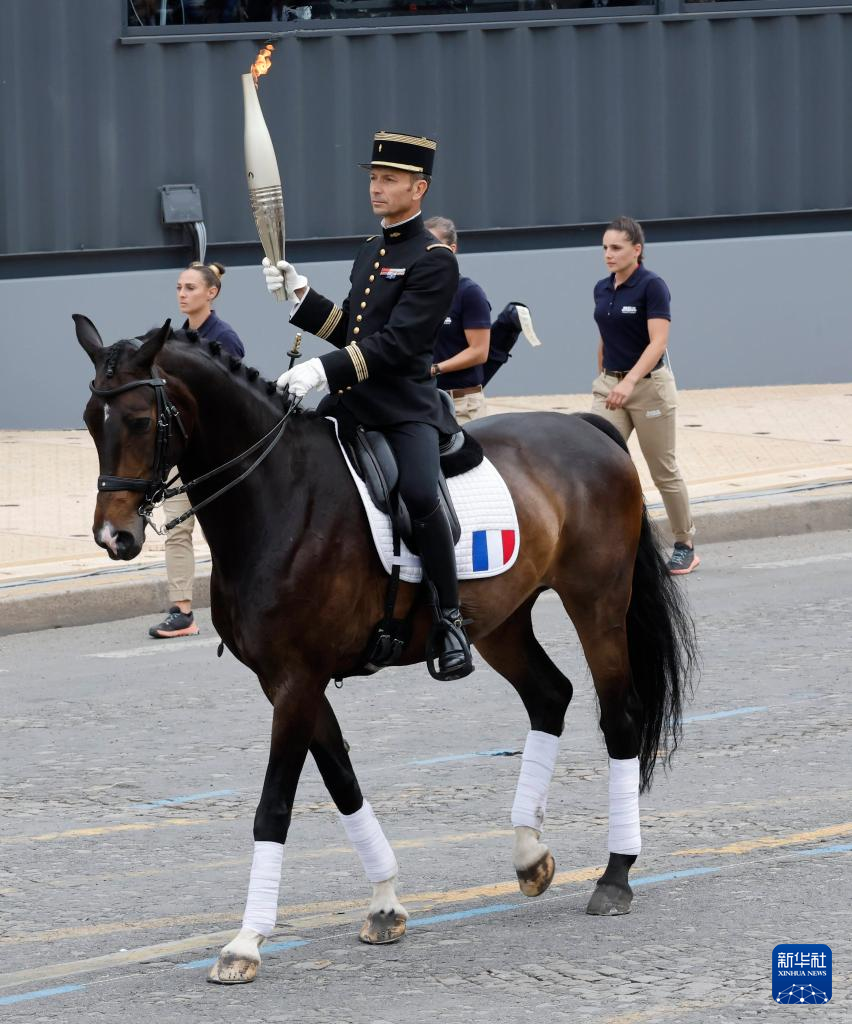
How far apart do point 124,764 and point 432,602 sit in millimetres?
2393

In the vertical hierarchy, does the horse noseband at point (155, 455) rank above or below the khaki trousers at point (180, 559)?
above

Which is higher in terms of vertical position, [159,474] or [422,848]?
[159,474]

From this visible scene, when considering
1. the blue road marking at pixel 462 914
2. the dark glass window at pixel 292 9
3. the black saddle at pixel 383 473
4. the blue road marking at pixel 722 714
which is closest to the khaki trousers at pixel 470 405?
the blue road marking at pixel 722 714

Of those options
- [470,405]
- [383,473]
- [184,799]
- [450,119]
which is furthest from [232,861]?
[450,119]

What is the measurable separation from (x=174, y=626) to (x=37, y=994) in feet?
17.2

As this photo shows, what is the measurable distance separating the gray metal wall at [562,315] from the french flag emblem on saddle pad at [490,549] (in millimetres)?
9815

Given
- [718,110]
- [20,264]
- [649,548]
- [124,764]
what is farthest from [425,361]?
[718,110]

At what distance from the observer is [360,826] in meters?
5.91

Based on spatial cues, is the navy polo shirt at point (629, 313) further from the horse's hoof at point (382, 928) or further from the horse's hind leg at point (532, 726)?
the horse's hoof at point (382, 928)

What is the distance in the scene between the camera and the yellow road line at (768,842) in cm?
661

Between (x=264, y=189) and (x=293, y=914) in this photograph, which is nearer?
(x=293, y=914)

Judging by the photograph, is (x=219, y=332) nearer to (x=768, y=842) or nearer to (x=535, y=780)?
(x=535, y=780)

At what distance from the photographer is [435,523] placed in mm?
6008

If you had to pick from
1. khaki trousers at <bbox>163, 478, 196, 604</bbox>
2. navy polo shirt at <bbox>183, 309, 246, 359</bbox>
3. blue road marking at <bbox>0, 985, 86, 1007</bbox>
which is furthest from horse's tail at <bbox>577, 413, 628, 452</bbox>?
khaki trousers at <bbox>163, 478, 196, 604</bbox>
